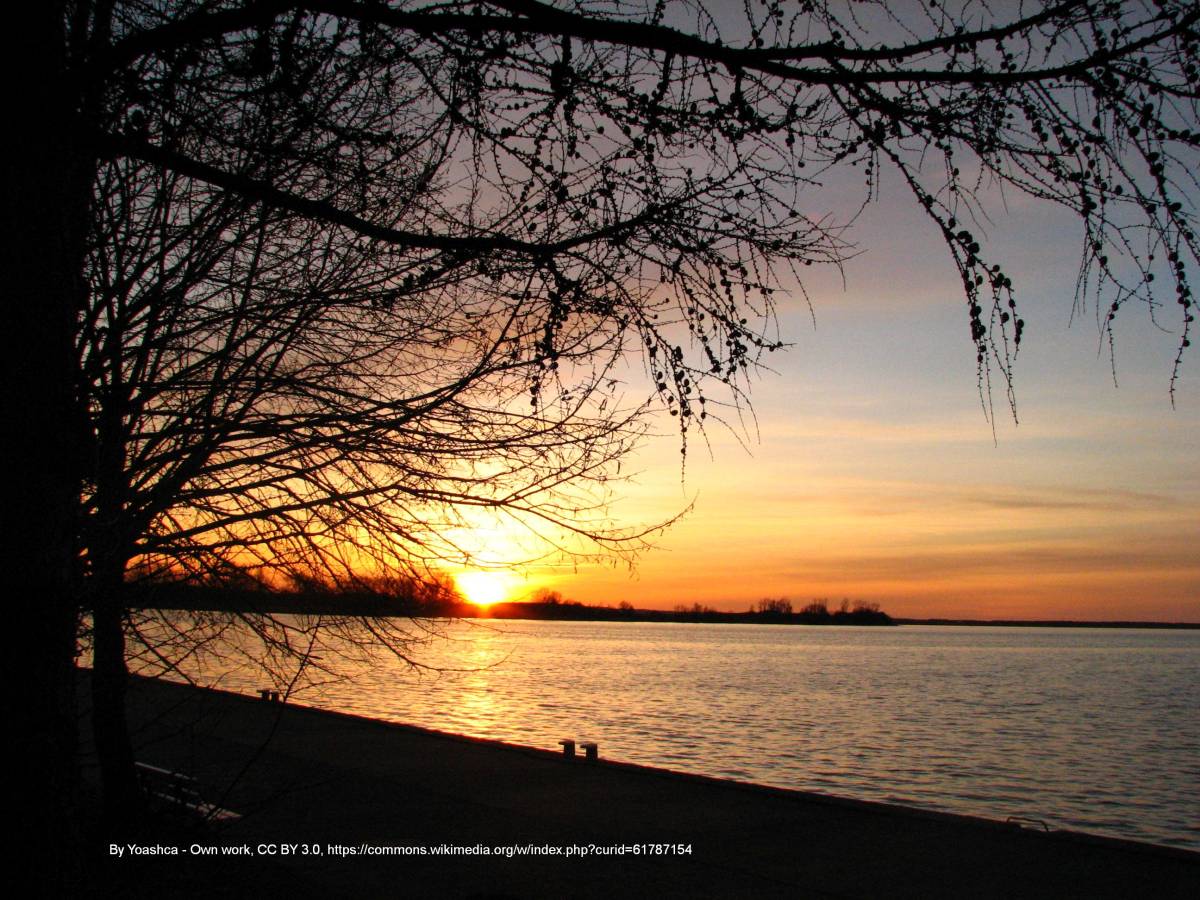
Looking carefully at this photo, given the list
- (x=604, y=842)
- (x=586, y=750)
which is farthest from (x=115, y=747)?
(x=586, y=750)

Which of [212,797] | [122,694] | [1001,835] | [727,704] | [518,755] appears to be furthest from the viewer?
[727,704]

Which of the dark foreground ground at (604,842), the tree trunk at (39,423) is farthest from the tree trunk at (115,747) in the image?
the tree trunk at (39,423)

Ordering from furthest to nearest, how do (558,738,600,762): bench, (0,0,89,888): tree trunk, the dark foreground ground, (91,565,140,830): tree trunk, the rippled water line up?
1. the rippled water
2. (558,738,600,762): bench
3. the dark foreground ground
4. (91,565,140,830): tree trunk
5. (0,0,89,888): tree trunk

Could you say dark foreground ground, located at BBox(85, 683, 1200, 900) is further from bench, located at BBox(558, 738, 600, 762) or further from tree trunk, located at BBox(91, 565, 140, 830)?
bench, located at BBox(558, 738, 600, 762)

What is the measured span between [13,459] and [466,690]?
145 feet

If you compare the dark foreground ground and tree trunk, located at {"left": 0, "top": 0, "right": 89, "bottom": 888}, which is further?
the dark foreground ground

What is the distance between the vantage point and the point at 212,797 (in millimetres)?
10711

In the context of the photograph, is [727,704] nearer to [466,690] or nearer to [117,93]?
[466,690]

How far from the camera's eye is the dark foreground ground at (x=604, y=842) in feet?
25.1

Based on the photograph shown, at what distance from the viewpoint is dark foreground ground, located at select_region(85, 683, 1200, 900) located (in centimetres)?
765

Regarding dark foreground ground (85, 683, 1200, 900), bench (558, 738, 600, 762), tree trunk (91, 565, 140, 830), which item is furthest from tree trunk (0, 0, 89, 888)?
bench (558, 738, 600, 762)

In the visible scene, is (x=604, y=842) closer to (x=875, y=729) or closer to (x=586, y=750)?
(x=586, y=750)

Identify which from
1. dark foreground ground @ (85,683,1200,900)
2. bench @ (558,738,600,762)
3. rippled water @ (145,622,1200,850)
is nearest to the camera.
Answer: dark foreground ground @ (85,683,1200,900)

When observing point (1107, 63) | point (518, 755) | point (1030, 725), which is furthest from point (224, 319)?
point (1030, 725)
